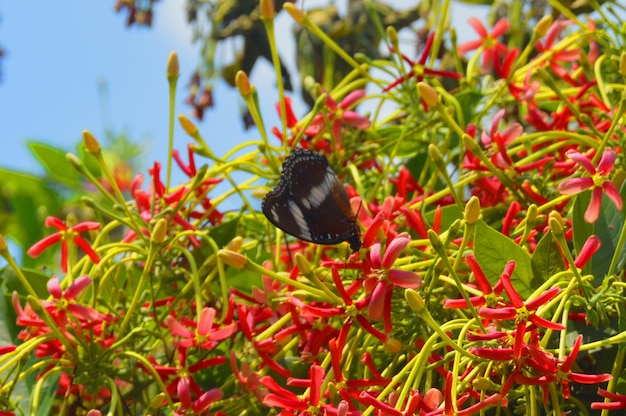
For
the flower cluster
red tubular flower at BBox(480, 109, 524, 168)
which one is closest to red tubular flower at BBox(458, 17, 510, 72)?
the flower cluster

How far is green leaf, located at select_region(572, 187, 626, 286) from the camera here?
0.75 meters

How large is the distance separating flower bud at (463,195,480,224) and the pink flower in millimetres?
80

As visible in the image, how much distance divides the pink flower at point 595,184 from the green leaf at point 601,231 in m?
0.01

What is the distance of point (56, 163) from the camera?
126 cm

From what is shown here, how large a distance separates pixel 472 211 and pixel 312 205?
0.14 m

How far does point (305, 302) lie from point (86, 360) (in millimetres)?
192

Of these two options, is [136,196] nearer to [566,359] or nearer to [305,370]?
[305,370]

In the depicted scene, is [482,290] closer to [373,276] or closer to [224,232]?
[373,276]

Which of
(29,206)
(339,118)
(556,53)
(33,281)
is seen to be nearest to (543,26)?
(556,53)

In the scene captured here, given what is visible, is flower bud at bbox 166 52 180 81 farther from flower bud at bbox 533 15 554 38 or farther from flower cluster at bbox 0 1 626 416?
flower bud at bbox 533 15 554 38

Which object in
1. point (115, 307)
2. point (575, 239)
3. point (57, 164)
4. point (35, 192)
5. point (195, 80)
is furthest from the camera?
point (195, 80)

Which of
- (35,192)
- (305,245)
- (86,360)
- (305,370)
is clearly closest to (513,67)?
(305,245)

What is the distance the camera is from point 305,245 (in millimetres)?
983

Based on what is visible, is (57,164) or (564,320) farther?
(57,164)
